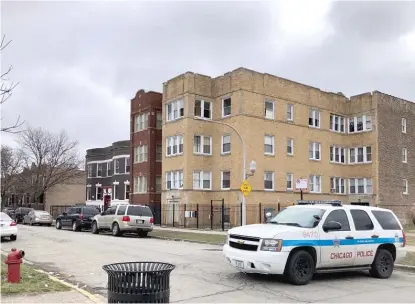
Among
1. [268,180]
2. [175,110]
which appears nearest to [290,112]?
[268,180]

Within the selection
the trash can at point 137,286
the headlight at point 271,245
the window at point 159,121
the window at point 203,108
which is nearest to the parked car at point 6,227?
the headlight at point 271,245

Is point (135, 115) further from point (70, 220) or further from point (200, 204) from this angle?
point (70, 220)

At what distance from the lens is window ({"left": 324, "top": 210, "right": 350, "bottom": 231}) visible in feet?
37.2

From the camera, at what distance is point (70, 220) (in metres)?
32.3

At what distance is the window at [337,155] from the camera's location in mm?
44844

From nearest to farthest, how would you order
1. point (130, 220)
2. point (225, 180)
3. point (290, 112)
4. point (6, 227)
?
point (6, 227)
point (130, 220)
point (225, 180)
point (290, 112)

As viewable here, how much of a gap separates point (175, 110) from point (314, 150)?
1300cm

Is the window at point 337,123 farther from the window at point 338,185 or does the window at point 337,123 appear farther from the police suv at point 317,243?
the police suv at point 317,243

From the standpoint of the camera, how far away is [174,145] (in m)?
39.8

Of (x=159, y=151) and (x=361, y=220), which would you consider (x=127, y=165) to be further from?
(x=361, y=220)

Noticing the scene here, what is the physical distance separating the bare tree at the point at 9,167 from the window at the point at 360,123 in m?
40.5

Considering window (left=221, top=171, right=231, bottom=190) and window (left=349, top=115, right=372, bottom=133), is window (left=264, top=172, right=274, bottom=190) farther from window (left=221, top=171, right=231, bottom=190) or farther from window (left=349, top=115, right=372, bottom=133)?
window (left=349, top=115, right=372, bottom=133)

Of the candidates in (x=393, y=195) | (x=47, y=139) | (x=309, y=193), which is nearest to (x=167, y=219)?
(x=309, y=193)

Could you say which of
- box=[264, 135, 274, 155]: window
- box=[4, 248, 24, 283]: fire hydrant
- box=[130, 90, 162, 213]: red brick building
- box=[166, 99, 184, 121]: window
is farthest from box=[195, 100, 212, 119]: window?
box=[4, 248, 24, 283]: fire hydrant
